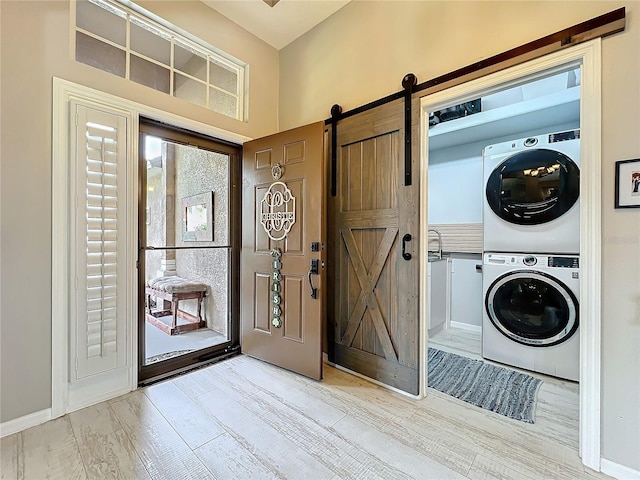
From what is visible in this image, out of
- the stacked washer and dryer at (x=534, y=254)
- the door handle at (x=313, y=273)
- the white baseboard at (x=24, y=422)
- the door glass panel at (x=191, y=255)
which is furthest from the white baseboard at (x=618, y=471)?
the white baseboard at (x=24, y=422)

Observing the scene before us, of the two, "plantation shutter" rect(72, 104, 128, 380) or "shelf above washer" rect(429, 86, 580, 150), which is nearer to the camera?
"plantation shutter" rect(72, 104, 128, 380)

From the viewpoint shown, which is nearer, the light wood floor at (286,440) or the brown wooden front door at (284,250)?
the light wood floor at (286,440)

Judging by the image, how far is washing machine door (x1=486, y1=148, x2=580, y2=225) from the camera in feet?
7.93

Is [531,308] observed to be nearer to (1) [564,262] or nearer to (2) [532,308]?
(2) [532,308]

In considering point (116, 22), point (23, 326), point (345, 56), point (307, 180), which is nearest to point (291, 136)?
point (307, 180)

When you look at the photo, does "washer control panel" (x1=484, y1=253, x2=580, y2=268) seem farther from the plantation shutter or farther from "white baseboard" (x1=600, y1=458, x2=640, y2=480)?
the plantation shutter

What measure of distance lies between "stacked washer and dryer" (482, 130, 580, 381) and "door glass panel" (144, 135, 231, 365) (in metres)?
2.78

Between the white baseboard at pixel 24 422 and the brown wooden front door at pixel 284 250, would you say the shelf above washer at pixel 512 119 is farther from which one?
the white baseboard at pixel 24 422

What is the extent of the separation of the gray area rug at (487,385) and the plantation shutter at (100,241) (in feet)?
8.54

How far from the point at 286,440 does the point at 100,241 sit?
187 centimetres

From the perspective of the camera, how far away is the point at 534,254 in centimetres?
256

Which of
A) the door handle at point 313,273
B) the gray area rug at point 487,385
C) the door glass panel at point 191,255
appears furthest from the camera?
the door glass panel at point 191,255

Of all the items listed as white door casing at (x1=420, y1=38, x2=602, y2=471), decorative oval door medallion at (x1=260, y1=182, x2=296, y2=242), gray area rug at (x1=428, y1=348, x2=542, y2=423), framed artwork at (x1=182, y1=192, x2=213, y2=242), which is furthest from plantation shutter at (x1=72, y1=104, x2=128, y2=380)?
white door casing at (x1=420, y1=38, x2=602, y2=471)

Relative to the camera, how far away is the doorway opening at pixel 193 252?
2.71 metres
